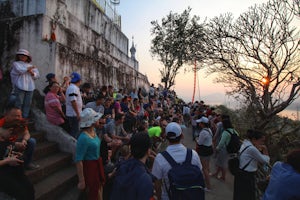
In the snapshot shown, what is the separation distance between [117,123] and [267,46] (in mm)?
6654

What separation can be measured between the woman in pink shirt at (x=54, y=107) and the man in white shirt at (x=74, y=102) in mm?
213

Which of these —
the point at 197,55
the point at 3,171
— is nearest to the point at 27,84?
the point at 3,171

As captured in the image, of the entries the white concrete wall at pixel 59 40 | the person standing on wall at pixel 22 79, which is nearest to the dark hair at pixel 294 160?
the person standing on wall at pixel 22 79

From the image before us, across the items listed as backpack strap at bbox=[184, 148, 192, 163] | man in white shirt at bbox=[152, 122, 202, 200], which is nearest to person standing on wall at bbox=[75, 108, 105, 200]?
man in white shirt at bbox=[152, 122, 202, 200]

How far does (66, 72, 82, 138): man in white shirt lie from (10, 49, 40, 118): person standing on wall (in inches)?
33.4

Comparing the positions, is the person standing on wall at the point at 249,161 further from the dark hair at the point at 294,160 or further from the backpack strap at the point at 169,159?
the backpack strap at the point at 169,159

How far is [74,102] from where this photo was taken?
4891mm

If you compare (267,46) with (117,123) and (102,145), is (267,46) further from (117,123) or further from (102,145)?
(102,145)

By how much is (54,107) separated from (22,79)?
0.87 m

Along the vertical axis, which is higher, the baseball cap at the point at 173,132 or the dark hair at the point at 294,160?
the baseball cap at the point at 173,132

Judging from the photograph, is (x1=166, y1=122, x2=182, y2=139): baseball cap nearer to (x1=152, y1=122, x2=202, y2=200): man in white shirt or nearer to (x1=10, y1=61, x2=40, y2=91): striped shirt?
(x1=152, y1=122, x2=202, y2=200): man in white shirt

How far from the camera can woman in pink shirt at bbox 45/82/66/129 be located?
514cm

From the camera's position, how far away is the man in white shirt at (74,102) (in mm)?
4918

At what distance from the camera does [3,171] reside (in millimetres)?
2523
